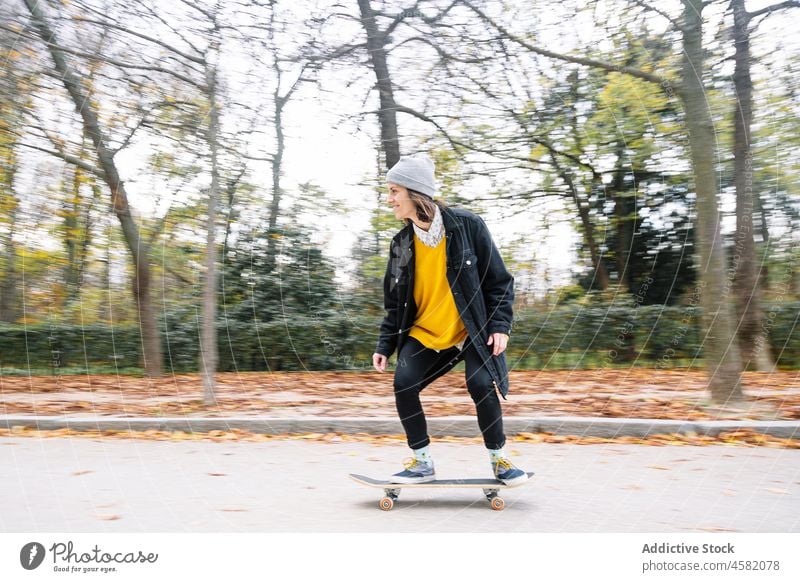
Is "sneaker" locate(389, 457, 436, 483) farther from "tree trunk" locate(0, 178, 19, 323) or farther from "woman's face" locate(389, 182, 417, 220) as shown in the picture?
"tree trunk" locate(0, 178, 19, 323)

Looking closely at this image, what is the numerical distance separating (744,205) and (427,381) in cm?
489

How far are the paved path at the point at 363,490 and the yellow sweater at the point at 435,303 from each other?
2.98ft

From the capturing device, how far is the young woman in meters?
3.25

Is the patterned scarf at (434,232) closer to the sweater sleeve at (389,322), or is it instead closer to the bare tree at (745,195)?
the sweater sleeve at (389,322)

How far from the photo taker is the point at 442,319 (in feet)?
10.9

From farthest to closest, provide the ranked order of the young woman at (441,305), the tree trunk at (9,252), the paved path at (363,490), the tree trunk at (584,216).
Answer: the tree trunk at (9,252), the tree trunk at (584,216), the young woman at (441,305), the paved path at (363,490)

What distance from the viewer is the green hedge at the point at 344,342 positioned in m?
6.50

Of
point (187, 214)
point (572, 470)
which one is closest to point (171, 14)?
point (187, 214)

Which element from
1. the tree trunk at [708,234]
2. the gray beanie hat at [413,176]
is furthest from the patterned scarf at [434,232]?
the tree trunk at [708,234]

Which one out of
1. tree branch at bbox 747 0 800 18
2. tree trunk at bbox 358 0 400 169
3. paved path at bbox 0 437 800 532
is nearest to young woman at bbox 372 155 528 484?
paved path at bbox 0 437 800 532

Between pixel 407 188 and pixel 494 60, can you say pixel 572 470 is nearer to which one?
pixel 407 188

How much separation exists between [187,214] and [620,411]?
440 centimetres

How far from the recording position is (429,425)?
5832mm

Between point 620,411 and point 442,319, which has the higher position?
point 442,319
